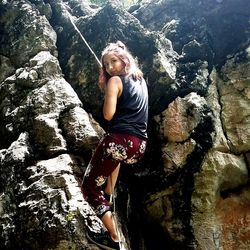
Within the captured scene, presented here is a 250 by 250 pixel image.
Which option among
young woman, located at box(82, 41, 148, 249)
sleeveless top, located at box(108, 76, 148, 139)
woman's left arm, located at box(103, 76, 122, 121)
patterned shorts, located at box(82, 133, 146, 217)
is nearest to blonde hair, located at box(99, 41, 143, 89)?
young woman, located at box(82, 41, 148, 249)

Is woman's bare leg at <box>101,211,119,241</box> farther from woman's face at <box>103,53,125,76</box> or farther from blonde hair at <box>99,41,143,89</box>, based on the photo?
woman's face at <box>103,53,125,76</box>

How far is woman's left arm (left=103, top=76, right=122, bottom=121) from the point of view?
4636 mm

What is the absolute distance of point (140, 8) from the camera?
11.0 metres

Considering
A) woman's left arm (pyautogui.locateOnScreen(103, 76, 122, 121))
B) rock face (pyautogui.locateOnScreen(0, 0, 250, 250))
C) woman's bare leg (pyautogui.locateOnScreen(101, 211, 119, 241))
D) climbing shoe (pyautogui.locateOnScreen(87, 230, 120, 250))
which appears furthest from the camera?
rock face (pyautogui.locateOnScreen(0, 0, 250, 250))

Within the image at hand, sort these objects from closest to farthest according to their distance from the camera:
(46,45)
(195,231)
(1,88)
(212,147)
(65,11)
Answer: (195,231)
(212,147)
(1,88)
(46,45)
(65,11)

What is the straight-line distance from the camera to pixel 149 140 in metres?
7.02

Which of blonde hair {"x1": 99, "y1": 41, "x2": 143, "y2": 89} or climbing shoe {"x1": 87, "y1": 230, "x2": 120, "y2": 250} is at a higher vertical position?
blonde hair {"x1": 99, "y1": 41, "x2": 143, "y2": 89}

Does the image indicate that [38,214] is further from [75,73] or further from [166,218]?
[75,73]

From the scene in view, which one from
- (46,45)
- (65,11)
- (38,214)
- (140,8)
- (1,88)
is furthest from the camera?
(140,8)

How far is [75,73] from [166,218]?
3938 mm

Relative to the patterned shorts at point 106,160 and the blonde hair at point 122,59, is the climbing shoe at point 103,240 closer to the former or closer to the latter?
the patterned shorts at point 106,160

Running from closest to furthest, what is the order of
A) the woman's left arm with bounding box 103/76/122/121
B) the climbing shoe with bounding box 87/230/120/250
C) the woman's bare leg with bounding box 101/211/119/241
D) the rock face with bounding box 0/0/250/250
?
the woman's left arm with bounding box 103/76/122/121 < the woman's bare leg with bounding box 101/211/119/241 < the climbing shoe with bounding box 87/230/120/250 < the rock face with bounding box 0/0/250/250

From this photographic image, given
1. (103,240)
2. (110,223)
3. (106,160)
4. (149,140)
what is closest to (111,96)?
(106,160)

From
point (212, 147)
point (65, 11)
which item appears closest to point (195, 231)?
point (212, 147)
